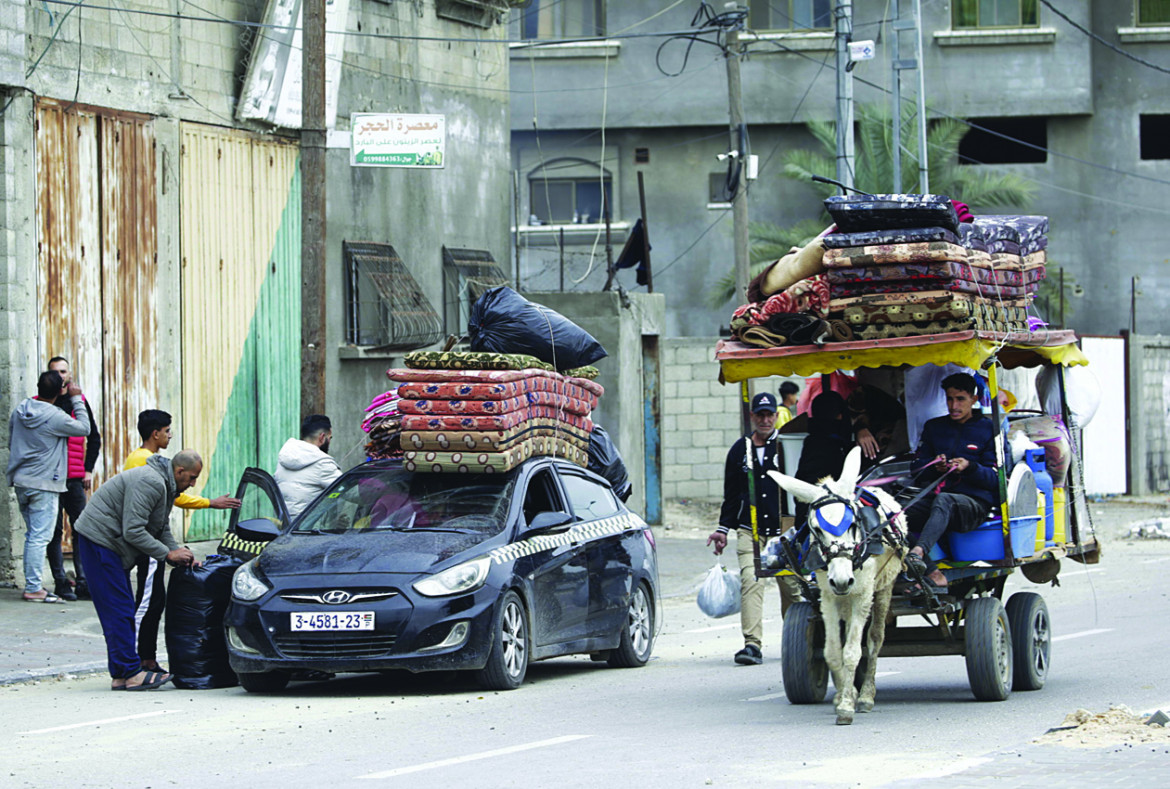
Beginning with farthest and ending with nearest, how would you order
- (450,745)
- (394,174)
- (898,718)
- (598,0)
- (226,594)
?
1. (598,0)
2. (394,174)
3. (226,594)
4. (898,718)
5. (450,745)

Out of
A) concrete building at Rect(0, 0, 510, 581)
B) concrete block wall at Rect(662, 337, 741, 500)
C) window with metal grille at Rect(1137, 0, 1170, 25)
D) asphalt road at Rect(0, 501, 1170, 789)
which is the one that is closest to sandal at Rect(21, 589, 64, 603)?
concrete building at Rect(0, 0, 510, 581)

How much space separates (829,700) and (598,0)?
3464 cm

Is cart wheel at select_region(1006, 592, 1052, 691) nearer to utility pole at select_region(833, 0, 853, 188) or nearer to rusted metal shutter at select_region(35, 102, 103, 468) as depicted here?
rusted metal shutter at select_region(35, 102, 103, 468)

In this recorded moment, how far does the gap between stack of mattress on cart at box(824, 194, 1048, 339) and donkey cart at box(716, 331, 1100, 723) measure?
0.14 m

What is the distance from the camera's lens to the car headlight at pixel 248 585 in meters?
10.8

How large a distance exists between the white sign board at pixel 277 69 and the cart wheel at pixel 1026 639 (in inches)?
443

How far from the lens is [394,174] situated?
22094mm

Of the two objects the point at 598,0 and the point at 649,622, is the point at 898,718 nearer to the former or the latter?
the point at 649,622

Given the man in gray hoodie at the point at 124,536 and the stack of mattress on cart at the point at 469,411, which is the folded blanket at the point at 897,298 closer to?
the stack of mattress on cart at the point at 469,411

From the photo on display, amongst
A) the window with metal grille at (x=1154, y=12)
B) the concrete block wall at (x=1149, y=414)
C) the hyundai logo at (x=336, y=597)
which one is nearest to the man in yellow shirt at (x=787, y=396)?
the hyundai logo at (x=336, y=597)

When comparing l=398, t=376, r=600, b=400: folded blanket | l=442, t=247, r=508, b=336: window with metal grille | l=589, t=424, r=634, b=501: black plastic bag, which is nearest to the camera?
l=398, t=376, r=600, b=400: folded blanket

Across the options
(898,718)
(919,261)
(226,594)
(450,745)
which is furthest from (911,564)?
(226,594)

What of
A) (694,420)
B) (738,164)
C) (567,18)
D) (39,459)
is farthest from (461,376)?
(567,18)

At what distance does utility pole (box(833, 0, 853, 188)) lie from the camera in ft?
78.0
